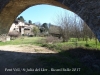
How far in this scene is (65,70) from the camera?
21.7 feet

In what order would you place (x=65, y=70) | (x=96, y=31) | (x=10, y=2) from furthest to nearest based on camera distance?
1. (x=65, y=70)
2. (x=10, y=2)
3. (x=96, y=31)

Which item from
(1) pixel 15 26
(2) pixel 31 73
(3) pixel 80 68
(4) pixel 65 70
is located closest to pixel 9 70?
(2) pixel 31 73

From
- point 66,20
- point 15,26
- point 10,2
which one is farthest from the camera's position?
point 15,26

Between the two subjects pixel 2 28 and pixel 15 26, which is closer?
pixel 2 28

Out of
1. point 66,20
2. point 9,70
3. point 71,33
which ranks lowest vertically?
point 9,70

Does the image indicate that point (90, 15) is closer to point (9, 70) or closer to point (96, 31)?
point (96, 31)

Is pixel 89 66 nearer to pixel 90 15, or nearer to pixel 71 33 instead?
pixel 90 15

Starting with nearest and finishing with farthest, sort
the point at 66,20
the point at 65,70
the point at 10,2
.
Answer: the point at 10,2 < the point at 65,70 < the point at 66,20

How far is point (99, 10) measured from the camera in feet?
12.4

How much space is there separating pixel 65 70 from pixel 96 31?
329 centimetres

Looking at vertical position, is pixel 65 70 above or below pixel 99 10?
below

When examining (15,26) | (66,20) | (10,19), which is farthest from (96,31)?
(15,26)

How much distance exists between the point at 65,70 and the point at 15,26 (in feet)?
130

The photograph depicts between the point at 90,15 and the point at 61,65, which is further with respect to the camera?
the point at 61,65
